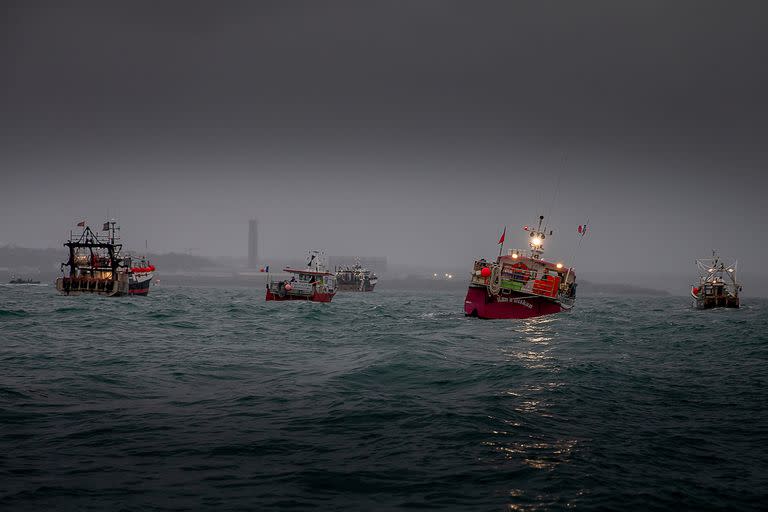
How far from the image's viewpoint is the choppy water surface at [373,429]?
9.09 meters

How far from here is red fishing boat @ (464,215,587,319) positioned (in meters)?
51.3

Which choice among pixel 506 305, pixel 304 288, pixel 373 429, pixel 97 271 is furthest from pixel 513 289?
pixel 97 271

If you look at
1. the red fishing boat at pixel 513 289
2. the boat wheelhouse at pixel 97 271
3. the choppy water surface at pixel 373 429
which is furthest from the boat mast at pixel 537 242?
the boat wheelhouse at pixel 97 271

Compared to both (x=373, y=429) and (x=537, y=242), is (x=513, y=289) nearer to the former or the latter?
(x=537, y=242)

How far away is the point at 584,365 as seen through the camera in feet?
77.2

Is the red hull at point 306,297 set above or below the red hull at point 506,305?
below

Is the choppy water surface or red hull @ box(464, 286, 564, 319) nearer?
the choppy water surface

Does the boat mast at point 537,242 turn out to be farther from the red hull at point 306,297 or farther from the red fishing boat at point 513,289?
the red hull at point 306,297

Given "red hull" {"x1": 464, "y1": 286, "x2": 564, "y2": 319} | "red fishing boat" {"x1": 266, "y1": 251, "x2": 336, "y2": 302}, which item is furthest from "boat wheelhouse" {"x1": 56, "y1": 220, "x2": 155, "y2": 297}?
"red hull" {"x1": 464, "y1": 286, "x2": 564, "y2": 319}

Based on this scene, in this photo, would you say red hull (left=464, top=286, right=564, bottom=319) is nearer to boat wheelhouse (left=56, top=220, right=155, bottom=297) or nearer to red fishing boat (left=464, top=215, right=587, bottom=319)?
red fishing boat (left=464, top=215, right=587, bottom=319)

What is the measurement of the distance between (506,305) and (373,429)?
40.1 m

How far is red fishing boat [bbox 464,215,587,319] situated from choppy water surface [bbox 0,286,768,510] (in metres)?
23.8

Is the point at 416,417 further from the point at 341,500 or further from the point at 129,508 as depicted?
the point at 129,508

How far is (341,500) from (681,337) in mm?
36825
